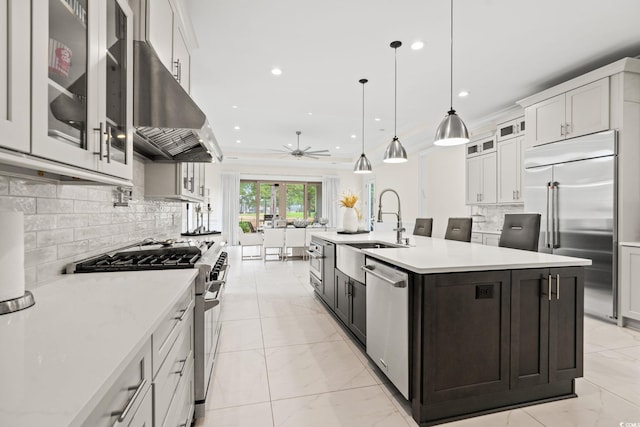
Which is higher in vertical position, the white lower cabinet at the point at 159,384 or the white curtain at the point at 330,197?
the white curtain at the point at 330,197

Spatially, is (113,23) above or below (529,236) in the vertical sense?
above

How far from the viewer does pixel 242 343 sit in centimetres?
283

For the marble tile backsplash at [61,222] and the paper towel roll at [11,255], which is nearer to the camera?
the paper towel roll at [11,255]

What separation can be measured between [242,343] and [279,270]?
3.40 meters

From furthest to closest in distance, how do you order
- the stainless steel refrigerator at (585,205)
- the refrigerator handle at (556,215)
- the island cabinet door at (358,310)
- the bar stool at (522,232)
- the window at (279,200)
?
the window at (279,200) → the refrigerator handle at (556,215) → the stainless steel refrigerator at (585,205) → the bar stool at (522,232) → the island cabinet door at (358,310)

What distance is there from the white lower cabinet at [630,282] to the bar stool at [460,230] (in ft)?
4.76

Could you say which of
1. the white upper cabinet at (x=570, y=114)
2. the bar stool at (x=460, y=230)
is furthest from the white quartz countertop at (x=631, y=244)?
the bar stool at (x=460, y=230)

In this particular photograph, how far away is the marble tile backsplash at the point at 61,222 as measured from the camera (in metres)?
1.30

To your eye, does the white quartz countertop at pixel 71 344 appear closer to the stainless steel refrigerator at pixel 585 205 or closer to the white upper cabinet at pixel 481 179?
the stainless steel refrigerator at pixel 585 205

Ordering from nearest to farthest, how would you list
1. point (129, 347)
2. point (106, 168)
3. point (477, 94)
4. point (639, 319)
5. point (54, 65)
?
point (129, 347) < point (54, 65) < point (106, 168) < point (639, 319) < point (477, 94)

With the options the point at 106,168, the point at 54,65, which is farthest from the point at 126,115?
the point at 54,65

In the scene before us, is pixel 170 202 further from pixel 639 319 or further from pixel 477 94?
pixel 639 319

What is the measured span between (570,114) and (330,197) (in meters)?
8.04

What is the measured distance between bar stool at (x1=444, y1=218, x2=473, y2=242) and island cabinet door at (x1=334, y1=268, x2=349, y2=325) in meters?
1.50
